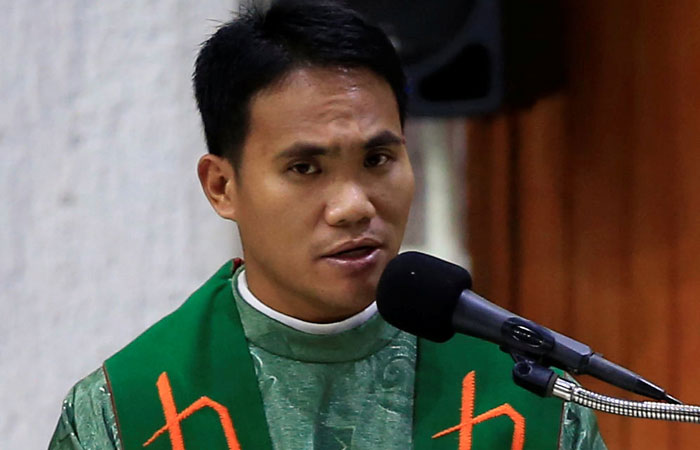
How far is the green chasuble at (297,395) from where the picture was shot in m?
1.49

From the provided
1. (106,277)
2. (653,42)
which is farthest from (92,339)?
(653,42)

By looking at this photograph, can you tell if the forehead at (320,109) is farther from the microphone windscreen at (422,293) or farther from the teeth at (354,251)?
the microphone windscreen at (422,293)

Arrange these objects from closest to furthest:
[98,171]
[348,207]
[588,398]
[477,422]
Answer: [588,398] < [348,207] < [477,422] < [98,171]

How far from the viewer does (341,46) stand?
1.46 meters

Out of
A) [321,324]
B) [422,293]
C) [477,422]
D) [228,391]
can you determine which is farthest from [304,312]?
[422,293]

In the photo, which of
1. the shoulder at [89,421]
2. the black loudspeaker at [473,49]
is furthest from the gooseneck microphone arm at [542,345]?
the black loudspeaker at [473,49]

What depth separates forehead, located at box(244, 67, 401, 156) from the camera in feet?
4.65

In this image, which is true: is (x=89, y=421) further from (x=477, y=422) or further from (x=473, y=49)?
(x=473, y=49)

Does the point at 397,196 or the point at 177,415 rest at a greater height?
the point at 397,196

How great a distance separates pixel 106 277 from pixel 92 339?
108mm

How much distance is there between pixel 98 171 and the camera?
2.10 m

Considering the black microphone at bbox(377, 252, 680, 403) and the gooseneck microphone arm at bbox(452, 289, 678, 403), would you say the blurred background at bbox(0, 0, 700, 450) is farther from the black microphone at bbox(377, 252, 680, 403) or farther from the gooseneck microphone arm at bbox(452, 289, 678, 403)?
the gooseneck microphone arm at bbox(452, 289, 678, 403)

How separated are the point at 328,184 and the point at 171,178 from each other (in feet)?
2.46

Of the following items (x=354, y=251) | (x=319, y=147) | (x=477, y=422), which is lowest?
(x=477, y=422)
